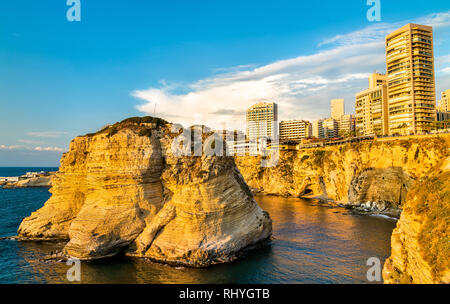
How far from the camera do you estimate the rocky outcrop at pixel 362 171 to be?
1736 inches

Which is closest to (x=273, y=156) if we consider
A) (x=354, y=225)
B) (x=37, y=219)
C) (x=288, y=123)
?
(x=354, y=225)

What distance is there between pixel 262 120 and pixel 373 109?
181ft

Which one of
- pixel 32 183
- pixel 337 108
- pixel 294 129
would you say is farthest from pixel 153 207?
pixel 337 108

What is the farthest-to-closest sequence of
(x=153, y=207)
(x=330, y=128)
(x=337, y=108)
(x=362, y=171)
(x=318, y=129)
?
(x=337, y=108) < (x=318, y=129) < (x=330, y=128) < (x=362, y=171) < (x=153, y=207)

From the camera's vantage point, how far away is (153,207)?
27641 mm

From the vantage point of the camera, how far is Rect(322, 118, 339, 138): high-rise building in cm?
13925

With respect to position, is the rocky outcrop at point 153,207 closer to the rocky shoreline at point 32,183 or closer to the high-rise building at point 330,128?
the rocky shoreline at point 32,183

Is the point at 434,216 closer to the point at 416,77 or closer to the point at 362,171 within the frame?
the point at 362,171
